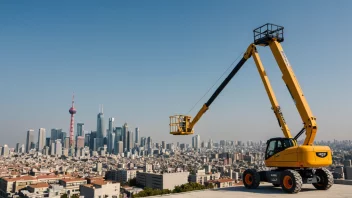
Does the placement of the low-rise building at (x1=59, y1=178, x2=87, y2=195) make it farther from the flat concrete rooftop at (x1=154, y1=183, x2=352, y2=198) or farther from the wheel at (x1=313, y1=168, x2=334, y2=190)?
the wheel at (x1=313, y1=168, x2=334, y2=190)

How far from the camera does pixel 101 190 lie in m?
68.9

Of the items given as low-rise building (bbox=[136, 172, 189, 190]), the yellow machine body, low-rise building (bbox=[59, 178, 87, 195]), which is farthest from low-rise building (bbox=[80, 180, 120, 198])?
the yellow machine body

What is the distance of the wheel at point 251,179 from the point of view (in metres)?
11.5

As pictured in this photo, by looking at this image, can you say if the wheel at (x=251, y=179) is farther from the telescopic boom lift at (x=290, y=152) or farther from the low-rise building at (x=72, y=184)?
the low-rise building at (x=72, y=184)

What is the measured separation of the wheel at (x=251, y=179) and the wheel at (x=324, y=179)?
2402 mm

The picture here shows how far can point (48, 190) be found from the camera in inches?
2832

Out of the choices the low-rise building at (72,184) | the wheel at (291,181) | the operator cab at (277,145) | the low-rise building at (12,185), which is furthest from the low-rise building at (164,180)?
the wheel at (291,181)

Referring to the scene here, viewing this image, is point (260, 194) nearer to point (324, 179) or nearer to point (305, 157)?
point (305, 157)

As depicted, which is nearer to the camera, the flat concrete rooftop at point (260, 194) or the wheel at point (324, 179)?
the flat concrete rooftop at point (260, 194)

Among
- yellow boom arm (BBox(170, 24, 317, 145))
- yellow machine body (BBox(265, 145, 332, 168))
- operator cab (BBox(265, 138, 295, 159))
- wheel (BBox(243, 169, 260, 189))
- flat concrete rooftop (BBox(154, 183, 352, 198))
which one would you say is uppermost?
yellow boom arm (BBox(170, 24, 317, 145))

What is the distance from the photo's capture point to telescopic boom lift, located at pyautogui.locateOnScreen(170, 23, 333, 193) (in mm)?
10218

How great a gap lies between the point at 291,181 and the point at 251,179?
2.02 m

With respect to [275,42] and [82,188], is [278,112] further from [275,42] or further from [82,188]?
[82,188]

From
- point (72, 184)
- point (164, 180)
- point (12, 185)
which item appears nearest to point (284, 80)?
point (164, 180)
